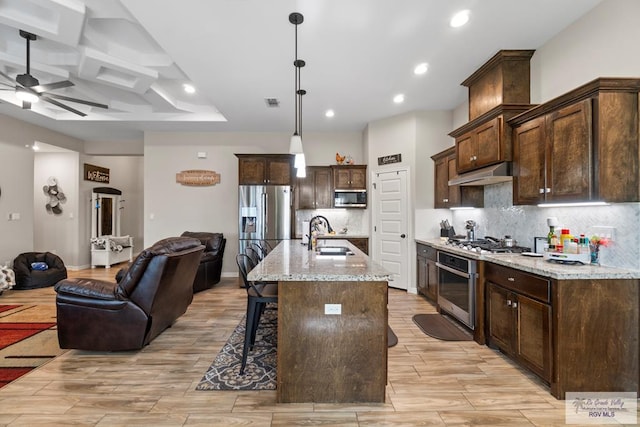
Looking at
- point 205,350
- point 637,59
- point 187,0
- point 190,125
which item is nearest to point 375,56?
point 187,0

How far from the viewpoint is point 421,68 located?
362cm

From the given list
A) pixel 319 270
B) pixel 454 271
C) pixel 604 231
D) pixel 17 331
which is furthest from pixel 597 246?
pixel 17 331

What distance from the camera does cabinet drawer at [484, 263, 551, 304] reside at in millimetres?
2197

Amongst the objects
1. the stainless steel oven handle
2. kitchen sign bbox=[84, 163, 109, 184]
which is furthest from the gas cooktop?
kitchen sign bbox=[84, 163, 109, 184]

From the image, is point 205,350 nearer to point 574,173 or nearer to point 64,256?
point 574,173

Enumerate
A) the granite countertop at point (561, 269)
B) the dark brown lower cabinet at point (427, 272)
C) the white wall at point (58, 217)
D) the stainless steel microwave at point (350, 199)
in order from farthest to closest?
the white wall at point (58, 217)
the stainless steel microwave at point (350, 199)
the dark brown lower cabinet at point (427, 272)
the granite countertop at point (561, 269)

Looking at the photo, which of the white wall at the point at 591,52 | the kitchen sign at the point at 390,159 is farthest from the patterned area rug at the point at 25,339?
the white wall at the point at 591,52

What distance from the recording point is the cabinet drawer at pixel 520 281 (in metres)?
2.20

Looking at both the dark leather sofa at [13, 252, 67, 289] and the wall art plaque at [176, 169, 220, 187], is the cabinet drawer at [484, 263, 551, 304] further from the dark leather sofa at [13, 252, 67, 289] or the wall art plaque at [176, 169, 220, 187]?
the dark leather sofa at [13, 252, 67, 289]

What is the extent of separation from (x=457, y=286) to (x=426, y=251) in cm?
111

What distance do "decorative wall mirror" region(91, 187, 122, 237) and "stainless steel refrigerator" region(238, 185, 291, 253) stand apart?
176 inches

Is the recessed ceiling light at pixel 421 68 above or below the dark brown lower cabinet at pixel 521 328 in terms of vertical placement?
above

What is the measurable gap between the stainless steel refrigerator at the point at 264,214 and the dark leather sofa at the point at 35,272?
3.43 m

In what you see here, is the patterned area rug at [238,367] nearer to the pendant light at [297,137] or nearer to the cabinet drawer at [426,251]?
the pendant light at [297,137]
